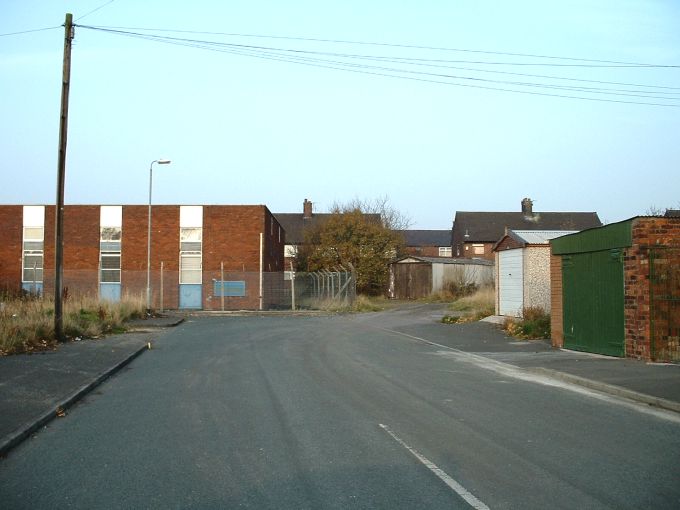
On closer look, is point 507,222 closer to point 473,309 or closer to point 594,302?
point 473,309

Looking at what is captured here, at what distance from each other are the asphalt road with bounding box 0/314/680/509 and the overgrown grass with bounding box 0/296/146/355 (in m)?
3.90

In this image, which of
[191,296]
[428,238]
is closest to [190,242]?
[191,296]

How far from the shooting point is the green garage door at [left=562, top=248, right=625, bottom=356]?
15.2 metres

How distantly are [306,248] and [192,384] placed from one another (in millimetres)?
46265

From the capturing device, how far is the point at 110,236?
4475 centimetres

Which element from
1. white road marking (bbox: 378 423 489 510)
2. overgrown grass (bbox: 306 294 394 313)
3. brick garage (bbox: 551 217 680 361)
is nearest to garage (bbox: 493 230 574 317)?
brick garage (bbox: 551 217 680 361)

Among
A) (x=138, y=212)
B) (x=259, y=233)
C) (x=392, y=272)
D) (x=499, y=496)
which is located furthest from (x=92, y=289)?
(x=499, y=496)

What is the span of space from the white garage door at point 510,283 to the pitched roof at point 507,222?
48.8 meters

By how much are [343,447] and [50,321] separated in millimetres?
13358

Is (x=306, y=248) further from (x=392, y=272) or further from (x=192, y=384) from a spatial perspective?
(x=192, y=384)

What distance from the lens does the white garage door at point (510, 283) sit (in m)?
26.0

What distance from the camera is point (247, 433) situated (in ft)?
26.4

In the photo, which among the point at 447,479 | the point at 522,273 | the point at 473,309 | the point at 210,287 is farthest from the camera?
the point at 210,287

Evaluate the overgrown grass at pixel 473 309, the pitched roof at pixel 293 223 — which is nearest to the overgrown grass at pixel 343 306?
the overgrown grass at pixel 473 309
